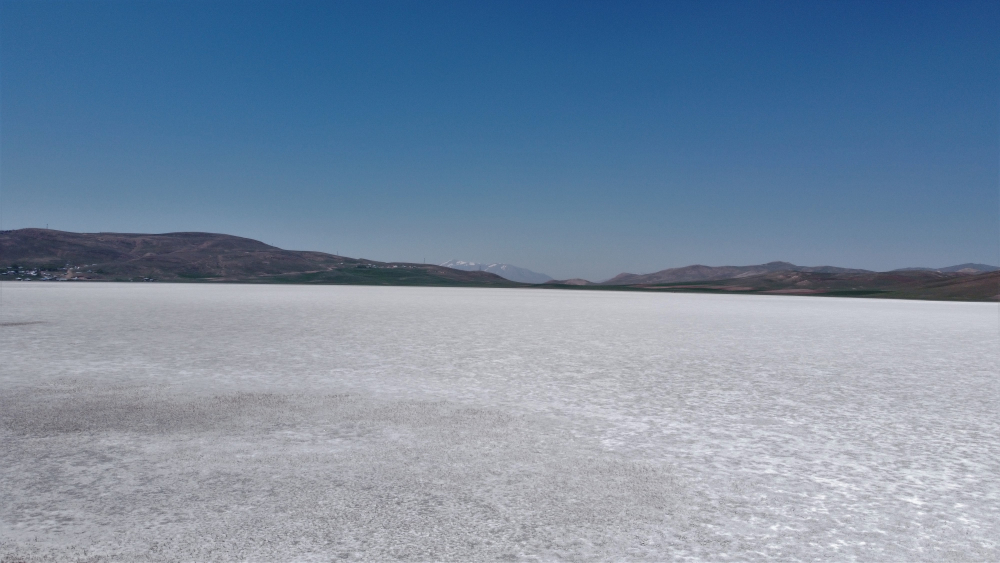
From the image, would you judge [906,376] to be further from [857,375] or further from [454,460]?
[454,460]

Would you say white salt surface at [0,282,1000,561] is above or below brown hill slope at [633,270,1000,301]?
below

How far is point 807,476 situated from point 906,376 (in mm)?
7181

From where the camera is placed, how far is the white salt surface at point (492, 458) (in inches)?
163

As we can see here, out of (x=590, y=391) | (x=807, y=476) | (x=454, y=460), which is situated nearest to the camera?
(x=807, y=476)

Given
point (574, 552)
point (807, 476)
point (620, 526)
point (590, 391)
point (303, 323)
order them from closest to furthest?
1. point (574, 552)
2. point (620, 526)
3. point (807, 476)
4. point (590, 391)
5. point (303, 323)

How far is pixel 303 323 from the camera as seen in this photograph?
21562 mm

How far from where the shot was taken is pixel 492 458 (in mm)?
5992

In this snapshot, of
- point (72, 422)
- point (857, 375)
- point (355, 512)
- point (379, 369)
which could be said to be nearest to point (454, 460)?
point (355, 512)

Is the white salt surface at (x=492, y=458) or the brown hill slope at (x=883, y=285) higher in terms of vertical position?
the brown hill slope at (x=883, y=285)

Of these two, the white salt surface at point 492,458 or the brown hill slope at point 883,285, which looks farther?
the brown hill slope at point 883,285

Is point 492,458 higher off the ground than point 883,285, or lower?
lower

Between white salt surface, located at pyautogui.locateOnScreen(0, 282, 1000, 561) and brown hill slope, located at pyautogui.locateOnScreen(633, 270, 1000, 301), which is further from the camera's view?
brown hill slope, located at pyautogui.locateOnScreen(633, 270, 1000, 301)

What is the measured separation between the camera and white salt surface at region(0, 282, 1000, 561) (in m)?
4.15

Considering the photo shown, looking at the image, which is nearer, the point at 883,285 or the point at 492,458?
the point at 492,458
